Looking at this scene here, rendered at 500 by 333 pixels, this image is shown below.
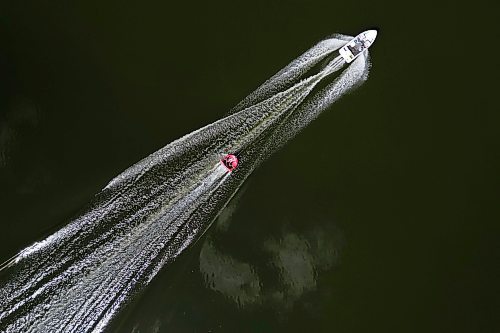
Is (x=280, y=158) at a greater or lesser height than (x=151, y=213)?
lesser

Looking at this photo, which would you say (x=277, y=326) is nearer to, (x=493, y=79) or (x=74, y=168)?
(x=74, y=168)

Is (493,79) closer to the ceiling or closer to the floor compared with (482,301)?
closer to the ceiling

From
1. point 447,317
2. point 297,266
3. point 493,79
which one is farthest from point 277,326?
point 493,79
